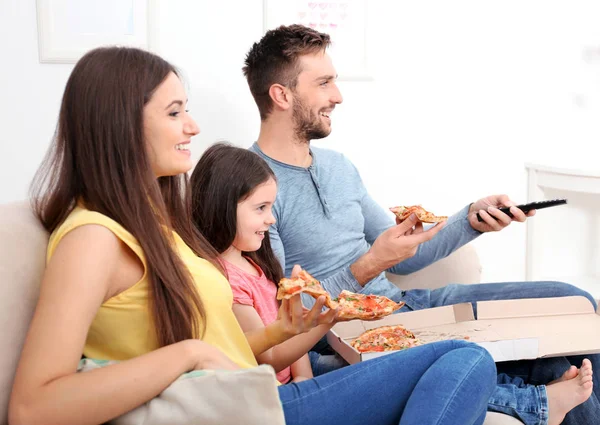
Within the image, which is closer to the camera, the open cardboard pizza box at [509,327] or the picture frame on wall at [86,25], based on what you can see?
the open cardboard pizza box at [509,327]

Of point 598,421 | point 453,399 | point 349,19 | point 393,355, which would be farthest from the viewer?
point 349,19

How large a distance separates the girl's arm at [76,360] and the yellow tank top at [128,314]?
0.14ft

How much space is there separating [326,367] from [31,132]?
1.23m

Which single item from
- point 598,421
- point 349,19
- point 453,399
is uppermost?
point 349,19

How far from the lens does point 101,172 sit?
1258 mm

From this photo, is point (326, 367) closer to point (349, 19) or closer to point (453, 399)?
point (453, 399)

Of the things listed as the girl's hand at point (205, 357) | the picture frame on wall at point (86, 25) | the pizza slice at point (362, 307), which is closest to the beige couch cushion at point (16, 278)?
the girl's hand at point (205, 357)

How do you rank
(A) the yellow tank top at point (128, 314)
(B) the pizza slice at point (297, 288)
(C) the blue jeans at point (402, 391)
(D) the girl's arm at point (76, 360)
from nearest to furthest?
(D) the girl's arm at point (76, 360), (A) the yellow tank top at point (128, 314), (C) the blue jeans at point (402, 391), (B) the pizza slice at point (297, 288)

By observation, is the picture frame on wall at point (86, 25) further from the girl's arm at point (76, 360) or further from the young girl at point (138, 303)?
the girl's arm at point (76, 360)

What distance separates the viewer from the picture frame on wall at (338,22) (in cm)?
267

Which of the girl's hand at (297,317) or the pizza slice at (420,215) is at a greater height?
the pizza slice at (420,215)

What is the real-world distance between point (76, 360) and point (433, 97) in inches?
85.4

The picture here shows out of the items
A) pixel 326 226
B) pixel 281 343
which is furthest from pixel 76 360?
pixel 326 226

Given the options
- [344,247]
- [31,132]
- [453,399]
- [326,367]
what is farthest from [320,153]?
[453,399]
